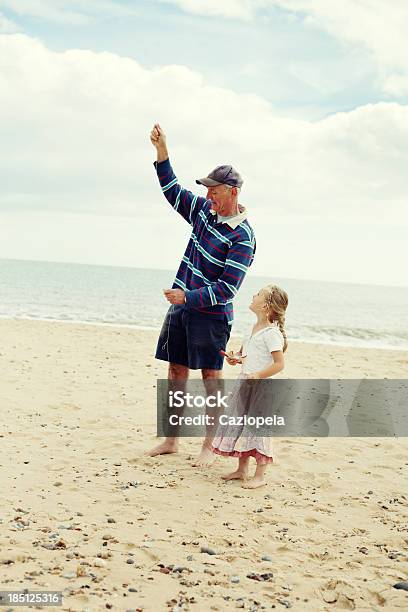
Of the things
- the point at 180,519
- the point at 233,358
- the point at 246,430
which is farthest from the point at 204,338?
the point at 180,519

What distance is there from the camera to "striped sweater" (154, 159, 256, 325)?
4820 millimetres

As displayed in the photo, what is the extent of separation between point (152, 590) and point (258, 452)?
1.89m

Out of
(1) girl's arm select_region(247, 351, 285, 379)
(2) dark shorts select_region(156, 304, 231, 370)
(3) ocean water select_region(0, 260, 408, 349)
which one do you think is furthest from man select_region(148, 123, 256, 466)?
(3) ocean water select_region(0, 260, 408, 349)

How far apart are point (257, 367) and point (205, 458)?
98 cm

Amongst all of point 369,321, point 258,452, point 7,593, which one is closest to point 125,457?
point 258,452

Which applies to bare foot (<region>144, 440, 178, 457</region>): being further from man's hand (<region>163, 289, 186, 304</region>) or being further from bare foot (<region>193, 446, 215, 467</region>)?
man's hand (<region>163, 289, 186, 304</region>)

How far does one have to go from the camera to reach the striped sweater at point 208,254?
4820 millimetres

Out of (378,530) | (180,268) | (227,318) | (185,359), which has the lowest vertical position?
(378,530)

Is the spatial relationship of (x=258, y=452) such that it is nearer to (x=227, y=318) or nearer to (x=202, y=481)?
(x=202, y=481)

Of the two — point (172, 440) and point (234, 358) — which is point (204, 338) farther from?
point (172, 440)

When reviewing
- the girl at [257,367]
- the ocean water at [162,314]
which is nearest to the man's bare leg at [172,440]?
the girl at [257,367]

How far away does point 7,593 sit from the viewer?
2926 mm

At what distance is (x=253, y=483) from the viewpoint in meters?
4.81

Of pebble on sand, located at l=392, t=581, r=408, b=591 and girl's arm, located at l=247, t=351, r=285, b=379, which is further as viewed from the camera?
girl's arm, located at l=247, t=351, r=285, b=379
